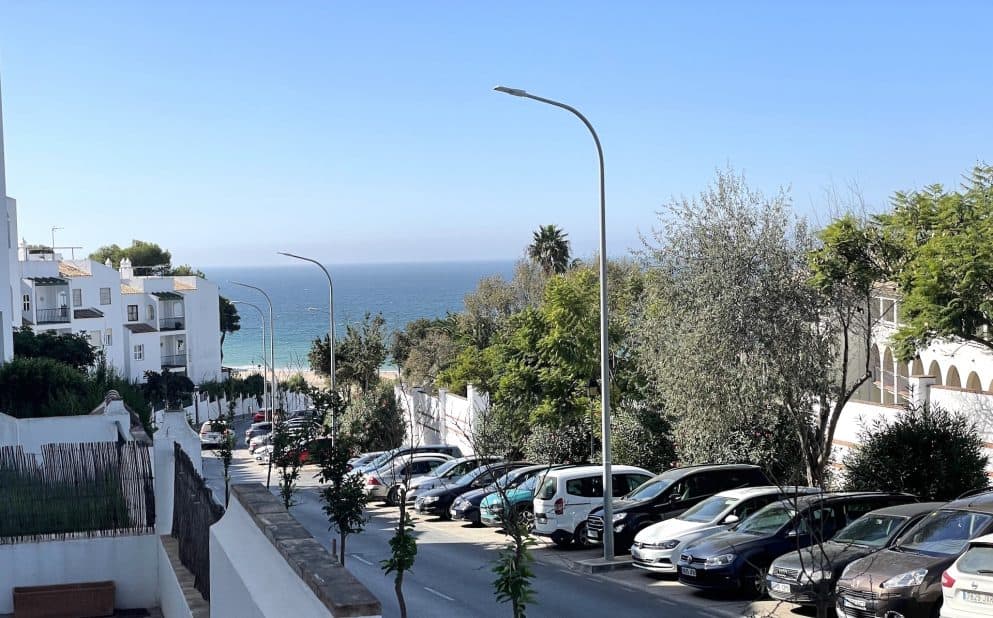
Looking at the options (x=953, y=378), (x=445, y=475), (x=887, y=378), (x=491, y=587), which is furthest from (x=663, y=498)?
(x=887, y=378)

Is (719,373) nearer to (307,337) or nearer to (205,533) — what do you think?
(205,533)

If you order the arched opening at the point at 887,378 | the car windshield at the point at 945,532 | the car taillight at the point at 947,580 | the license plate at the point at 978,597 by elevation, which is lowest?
the license plate at the point at 978,597

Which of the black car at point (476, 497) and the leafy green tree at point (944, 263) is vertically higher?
the leafy green tree at point (944, 263)

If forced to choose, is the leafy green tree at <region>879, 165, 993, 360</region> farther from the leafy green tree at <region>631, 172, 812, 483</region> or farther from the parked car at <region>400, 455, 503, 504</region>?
the parked car at <region>400, 455, 503, 504</region>

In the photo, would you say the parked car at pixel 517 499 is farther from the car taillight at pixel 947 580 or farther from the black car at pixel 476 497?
the car taillight at pixel 947 580

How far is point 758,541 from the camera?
16.0 meters

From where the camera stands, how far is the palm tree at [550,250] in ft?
212

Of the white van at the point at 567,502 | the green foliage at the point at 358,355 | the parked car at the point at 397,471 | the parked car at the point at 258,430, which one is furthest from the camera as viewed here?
the parked car at the point at 258,430

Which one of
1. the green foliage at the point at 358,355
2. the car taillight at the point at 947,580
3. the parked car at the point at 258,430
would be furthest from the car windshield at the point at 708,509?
the parked car at the point at 258,430

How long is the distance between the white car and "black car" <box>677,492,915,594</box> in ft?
10.6

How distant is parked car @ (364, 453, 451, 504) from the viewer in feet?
104

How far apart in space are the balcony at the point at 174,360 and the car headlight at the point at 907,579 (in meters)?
74.1

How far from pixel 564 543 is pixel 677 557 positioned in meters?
5.66

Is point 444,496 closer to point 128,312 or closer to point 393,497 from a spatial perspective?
point 393,497
